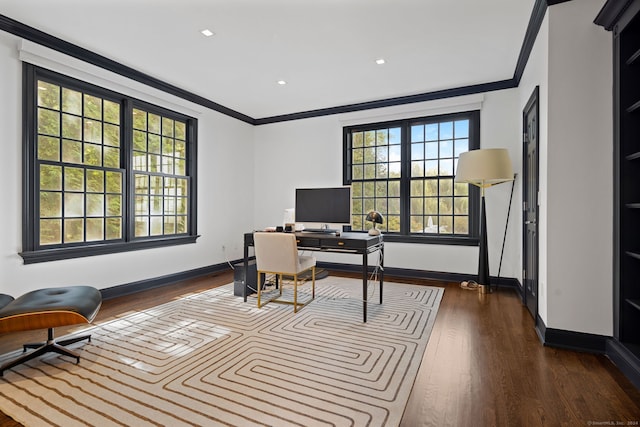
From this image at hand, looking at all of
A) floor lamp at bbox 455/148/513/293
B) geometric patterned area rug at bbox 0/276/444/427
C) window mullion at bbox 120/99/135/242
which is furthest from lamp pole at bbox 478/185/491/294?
window mullion at bbox 120/99/135/242

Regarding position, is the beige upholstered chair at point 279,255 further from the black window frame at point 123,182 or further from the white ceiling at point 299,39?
the white ceiling at point 299,39

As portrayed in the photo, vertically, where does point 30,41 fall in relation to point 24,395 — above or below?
above

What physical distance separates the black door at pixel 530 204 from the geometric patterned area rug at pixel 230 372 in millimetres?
1032

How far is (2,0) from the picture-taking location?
264 cm

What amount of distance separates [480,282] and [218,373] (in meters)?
3.36

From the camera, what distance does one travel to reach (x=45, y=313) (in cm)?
203

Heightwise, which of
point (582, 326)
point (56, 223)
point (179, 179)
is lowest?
point (582, 326)

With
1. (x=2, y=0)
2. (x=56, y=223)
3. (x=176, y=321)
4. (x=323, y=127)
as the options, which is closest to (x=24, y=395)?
(x=176, y=321)

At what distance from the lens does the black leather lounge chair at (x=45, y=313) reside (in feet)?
6.58

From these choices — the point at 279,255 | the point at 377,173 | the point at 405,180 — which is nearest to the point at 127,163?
the point at 279,255

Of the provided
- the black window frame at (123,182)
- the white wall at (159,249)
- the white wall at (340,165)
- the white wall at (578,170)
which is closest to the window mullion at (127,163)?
the black window frame at (123,182)

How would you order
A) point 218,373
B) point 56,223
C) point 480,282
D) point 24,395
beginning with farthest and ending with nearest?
point 480,282
point 56,223
point 218,373
point 24,395

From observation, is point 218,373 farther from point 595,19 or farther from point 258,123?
point 258,123

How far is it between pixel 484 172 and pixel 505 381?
244cm
